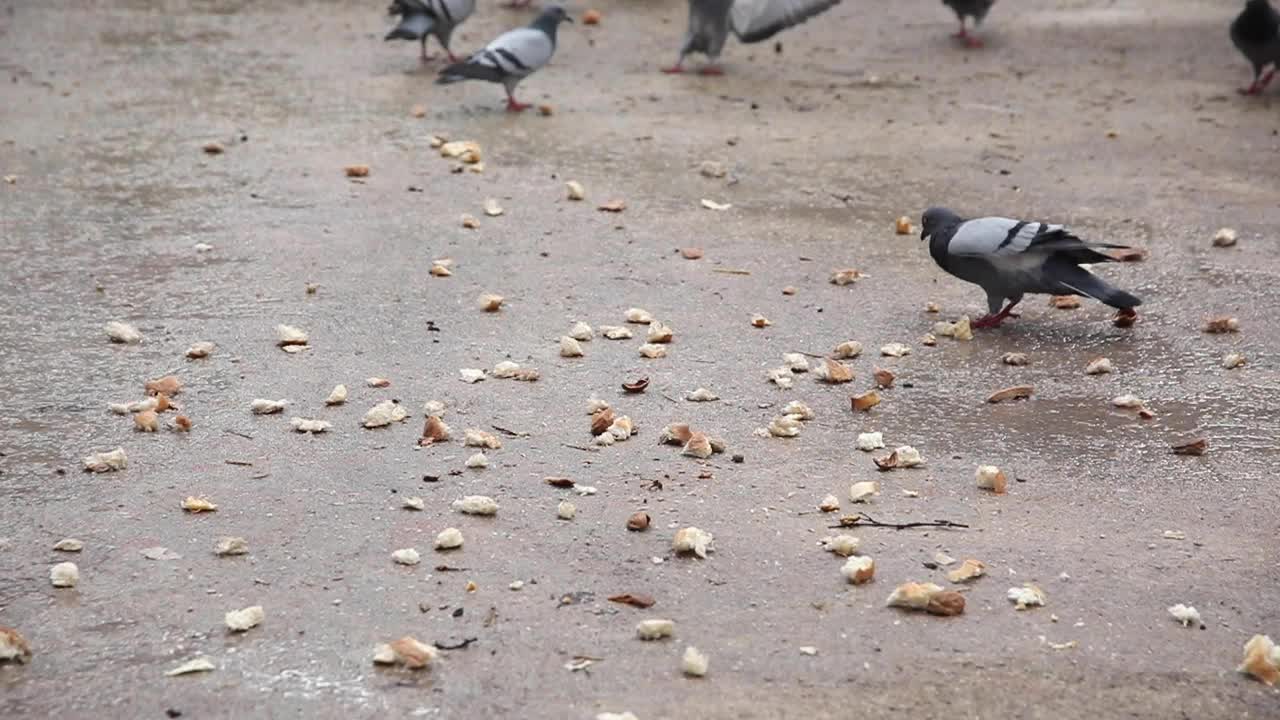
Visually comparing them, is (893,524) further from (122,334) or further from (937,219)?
(122,334)

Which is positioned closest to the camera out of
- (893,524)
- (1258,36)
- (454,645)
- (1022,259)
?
(454,645)

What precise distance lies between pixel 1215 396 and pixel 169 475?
301cm

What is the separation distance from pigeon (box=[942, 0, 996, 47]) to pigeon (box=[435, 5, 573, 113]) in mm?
2851

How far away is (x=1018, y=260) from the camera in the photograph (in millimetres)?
5215

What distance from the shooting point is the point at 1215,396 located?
4.74 m

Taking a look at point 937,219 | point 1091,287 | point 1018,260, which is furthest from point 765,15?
point 1091,287

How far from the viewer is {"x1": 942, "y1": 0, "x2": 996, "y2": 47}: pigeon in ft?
32.8

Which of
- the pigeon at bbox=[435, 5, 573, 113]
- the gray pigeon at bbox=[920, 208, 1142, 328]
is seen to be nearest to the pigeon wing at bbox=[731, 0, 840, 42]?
the pigeon at bbox=[435, 5, 573, 113]

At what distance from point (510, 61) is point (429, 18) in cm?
126

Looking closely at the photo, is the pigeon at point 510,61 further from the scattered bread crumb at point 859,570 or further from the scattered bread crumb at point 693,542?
the scattered bread crumb at point 859,570

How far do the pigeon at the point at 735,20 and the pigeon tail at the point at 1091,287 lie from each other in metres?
4.52

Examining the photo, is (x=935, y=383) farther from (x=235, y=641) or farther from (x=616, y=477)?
(x=235, y=641)

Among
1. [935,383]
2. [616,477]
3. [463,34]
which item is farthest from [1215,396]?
[463,34]

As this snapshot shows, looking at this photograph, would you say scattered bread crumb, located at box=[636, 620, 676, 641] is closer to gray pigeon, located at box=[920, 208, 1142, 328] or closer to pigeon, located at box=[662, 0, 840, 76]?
gray pigeon, located at box=[920, 208, 1142, 328]
